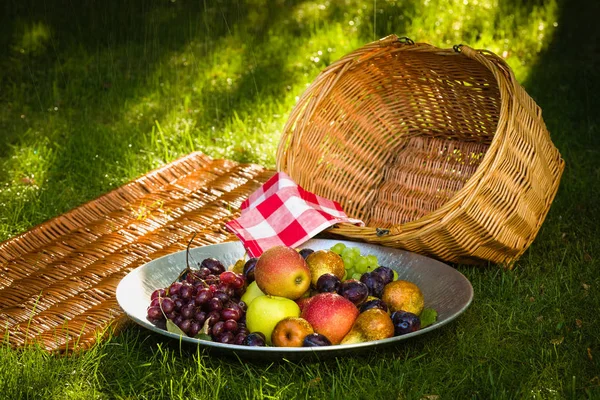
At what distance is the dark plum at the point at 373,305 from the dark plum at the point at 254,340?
0.27 m

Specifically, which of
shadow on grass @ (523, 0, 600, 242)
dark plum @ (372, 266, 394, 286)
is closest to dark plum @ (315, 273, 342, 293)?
dark plum @ (372, 266, 394, 286)

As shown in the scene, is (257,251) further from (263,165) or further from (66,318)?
(263,165)

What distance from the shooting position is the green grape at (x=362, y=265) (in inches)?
86.4

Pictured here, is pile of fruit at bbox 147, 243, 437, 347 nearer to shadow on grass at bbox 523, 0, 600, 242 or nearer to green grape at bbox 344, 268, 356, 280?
green grape at bbox 344, 268, 356, 280

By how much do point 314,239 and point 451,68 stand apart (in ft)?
2.76

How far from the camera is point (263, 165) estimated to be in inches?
144

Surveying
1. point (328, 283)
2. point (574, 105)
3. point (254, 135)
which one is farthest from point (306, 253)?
point (574, 105)

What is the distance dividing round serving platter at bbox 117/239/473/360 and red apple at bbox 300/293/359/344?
2.3 inches

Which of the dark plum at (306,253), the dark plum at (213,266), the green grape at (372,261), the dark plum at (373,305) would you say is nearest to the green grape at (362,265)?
the green grape at (372,261)

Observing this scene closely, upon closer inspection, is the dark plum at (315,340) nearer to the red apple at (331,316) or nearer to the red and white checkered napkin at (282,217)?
the red apple at (331,316)

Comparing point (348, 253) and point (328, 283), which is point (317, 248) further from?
point (328, 283)

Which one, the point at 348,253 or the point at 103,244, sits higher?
the point at 348,253

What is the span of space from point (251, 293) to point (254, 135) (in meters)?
1.92

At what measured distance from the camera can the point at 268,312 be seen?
1904mm
